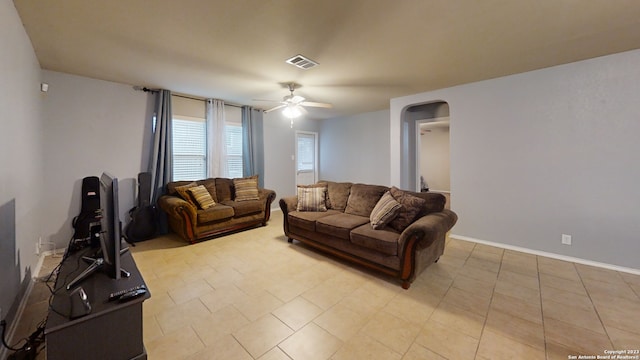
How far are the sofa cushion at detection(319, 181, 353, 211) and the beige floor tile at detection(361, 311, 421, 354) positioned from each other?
191cm

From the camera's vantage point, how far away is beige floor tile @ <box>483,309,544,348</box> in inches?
68.6

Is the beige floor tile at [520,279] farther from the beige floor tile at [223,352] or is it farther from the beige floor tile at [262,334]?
the beige floor tile at [223,352]

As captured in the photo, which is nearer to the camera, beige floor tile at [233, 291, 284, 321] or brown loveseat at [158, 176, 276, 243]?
beige floor tile at [233, 291, 284, 321]

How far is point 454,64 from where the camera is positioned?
3066mm

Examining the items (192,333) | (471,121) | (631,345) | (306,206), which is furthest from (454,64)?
(192,333)

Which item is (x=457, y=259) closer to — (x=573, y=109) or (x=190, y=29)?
(x=573, y=109)

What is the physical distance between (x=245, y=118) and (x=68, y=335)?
15.2 feet

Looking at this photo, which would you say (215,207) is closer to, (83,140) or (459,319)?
(83,140)

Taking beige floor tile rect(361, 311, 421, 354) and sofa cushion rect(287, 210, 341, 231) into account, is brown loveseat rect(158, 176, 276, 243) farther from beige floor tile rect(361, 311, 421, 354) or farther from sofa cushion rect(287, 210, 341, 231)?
beige floor tile rect(361, 311, 421, 354)

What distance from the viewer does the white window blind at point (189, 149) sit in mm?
4531

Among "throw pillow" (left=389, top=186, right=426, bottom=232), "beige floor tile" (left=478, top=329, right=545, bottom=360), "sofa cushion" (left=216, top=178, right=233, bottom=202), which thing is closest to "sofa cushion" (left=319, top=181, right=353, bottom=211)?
"throw pillow" (left=389, top=186, right=426, bottom=232)

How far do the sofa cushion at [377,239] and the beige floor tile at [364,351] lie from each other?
0.95m

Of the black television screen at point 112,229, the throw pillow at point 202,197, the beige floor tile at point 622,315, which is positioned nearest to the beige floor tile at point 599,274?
the beige floor tile at point 622,315

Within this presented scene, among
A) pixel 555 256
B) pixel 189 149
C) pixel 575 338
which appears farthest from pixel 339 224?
pixel 189 149
